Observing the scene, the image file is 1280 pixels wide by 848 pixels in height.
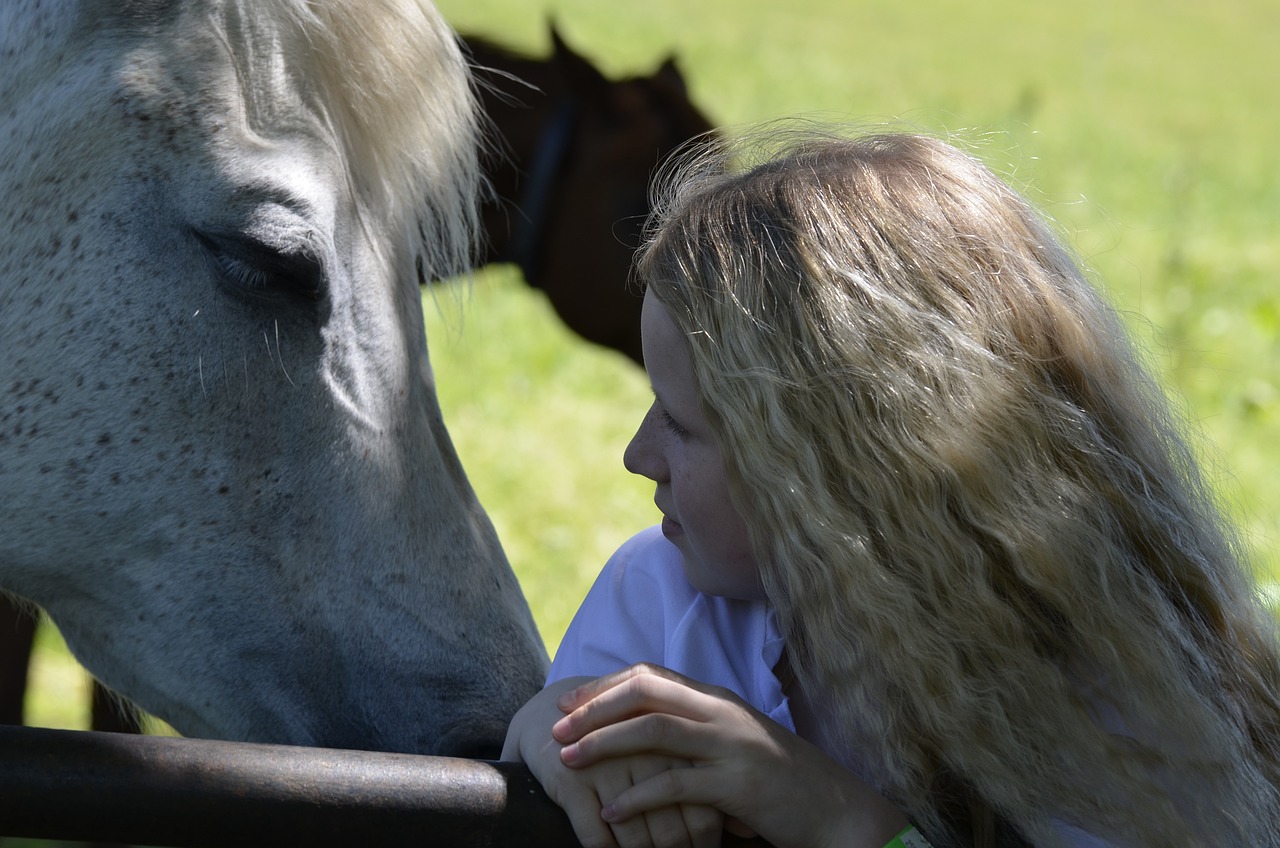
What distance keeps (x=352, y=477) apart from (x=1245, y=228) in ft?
26.0

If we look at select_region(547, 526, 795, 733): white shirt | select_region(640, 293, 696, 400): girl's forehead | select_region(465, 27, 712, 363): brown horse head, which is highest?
select_region(640, 293, 696, 400): girl's forehead

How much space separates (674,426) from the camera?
1.00m

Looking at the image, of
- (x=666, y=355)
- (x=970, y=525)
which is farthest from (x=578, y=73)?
(x=970, y=525)

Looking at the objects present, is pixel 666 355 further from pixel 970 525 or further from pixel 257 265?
pixel 257 265

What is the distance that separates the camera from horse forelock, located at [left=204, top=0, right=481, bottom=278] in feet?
4.14

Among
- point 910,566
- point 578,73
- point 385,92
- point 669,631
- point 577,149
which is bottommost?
point 577,149

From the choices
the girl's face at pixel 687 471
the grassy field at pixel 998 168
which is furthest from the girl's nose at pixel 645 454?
the grassy field at pixel 998 168

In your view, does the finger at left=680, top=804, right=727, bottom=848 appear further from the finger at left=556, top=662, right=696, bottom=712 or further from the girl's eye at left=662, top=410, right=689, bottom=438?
the girl's eye at left=662, top=410, right=689, bottom=438

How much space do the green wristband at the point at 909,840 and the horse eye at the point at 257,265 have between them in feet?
2.53

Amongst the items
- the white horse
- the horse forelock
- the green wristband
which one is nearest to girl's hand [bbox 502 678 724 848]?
the green wristband

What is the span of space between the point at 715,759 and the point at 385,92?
0.87m

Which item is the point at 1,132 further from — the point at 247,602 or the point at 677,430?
the point at 677,430

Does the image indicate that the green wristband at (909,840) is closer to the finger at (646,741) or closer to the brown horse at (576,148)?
the finger at (646,741)

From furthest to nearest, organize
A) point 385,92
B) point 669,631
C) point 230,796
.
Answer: point 385,92 < point 669,631 < point 230,796
